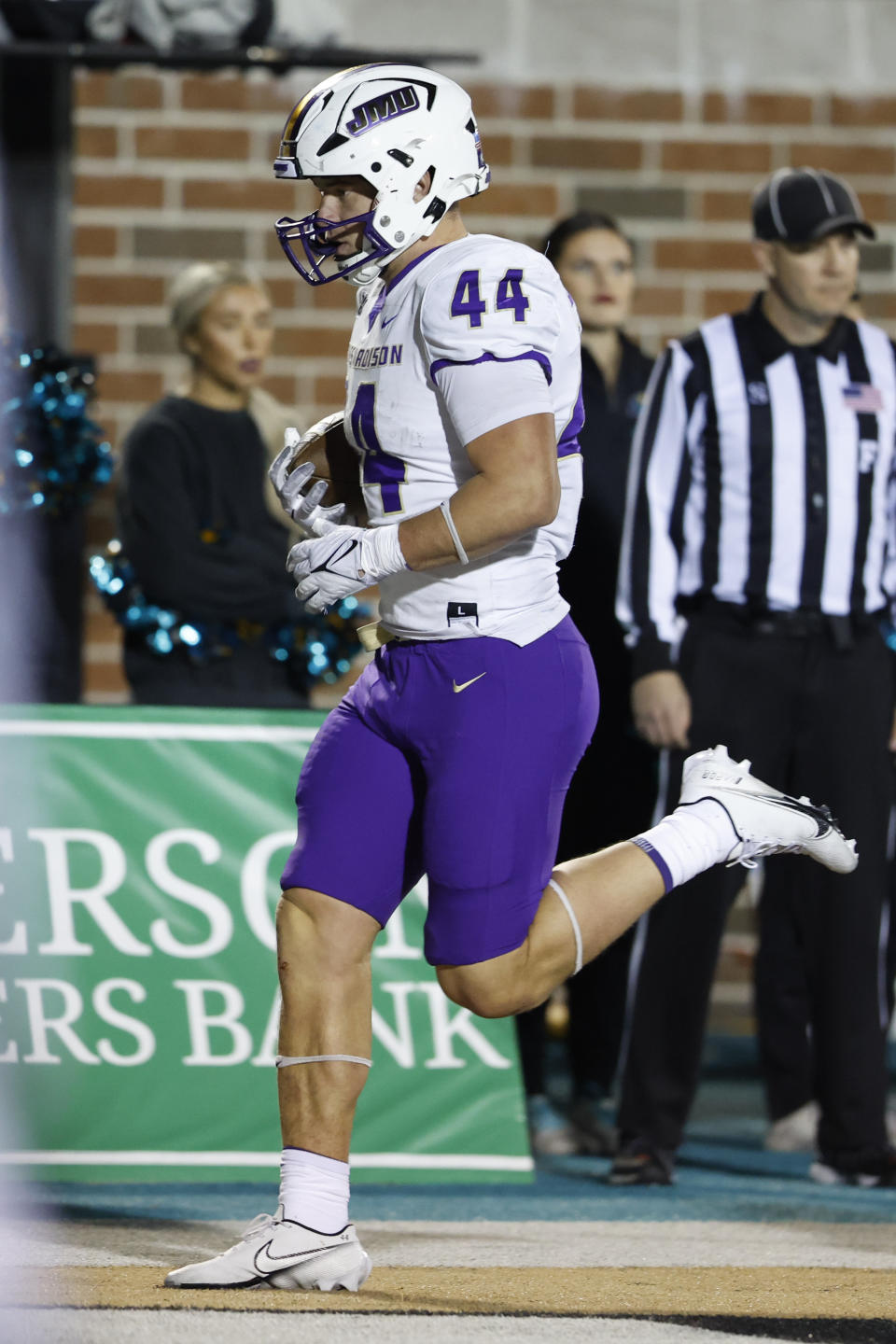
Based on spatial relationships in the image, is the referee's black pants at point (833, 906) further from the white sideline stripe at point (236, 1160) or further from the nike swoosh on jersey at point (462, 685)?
the nike swoosh on jersey at point (462, 685)

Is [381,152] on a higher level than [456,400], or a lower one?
higher

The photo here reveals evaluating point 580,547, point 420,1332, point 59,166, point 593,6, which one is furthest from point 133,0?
point 420,1332

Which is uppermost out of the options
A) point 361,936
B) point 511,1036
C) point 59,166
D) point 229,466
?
point 59,166

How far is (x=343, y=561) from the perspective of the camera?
281 centimetres

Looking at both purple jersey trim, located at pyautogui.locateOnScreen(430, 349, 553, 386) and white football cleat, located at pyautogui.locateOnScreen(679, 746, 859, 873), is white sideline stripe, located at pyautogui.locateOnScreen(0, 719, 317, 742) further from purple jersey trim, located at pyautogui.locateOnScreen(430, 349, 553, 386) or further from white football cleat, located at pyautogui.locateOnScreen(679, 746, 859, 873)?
purple jersey trim, located at pyautogui.locateOnScreen(430, 349, 553, 386)

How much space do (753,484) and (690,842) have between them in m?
1.34

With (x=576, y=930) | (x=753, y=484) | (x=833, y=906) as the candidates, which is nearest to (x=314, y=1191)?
(x=576, y=930)

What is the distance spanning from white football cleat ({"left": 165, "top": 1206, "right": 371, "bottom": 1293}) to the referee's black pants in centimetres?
153

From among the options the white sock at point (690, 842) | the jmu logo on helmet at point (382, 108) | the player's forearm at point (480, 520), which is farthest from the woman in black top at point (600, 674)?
the player's forearm at point (480, 520)

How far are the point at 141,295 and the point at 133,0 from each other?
948 millimetres

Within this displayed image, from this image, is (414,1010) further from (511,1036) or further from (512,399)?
(512,399)

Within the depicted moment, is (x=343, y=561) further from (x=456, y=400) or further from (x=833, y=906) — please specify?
(x=833, y=906)

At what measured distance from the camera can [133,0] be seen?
18.6ft

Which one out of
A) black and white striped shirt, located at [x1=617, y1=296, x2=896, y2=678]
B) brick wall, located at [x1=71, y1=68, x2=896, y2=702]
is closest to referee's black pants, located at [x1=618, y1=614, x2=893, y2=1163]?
black and white striped shirt, located at [x1=617, y1=296, x2=896, y2=678]
